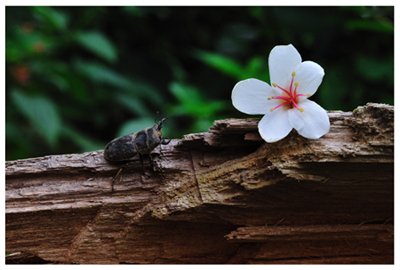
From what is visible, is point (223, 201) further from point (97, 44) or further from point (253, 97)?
point (97, 44)

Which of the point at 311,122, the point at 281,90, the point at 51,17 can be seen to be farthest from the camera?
the point at 51,17

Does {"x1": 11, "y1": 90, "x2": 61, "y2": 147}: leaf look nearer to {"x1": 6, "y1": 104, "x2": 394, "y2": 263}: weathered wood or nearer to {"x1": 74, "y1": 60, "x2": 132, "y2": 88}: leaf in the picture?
{"x1": 74, "y1": 60, "x2": 132, "y2": 88}: leaf

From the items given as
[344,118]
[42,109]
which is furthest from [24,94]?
[344,118]

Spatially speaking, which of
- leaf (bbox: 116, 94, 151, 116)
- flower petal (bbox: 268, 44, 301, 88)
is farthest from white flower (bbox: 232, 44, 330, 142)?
leaf (bbox: 116, 94, 151, 116)

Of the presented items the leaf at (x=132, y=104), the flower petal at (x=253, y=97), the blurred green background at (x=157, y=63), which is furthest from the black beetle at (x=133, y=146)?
the leaf at (x=132, y=104)

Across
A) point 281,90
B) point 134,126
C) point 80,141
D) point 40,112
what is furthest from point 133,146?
point 80,141
